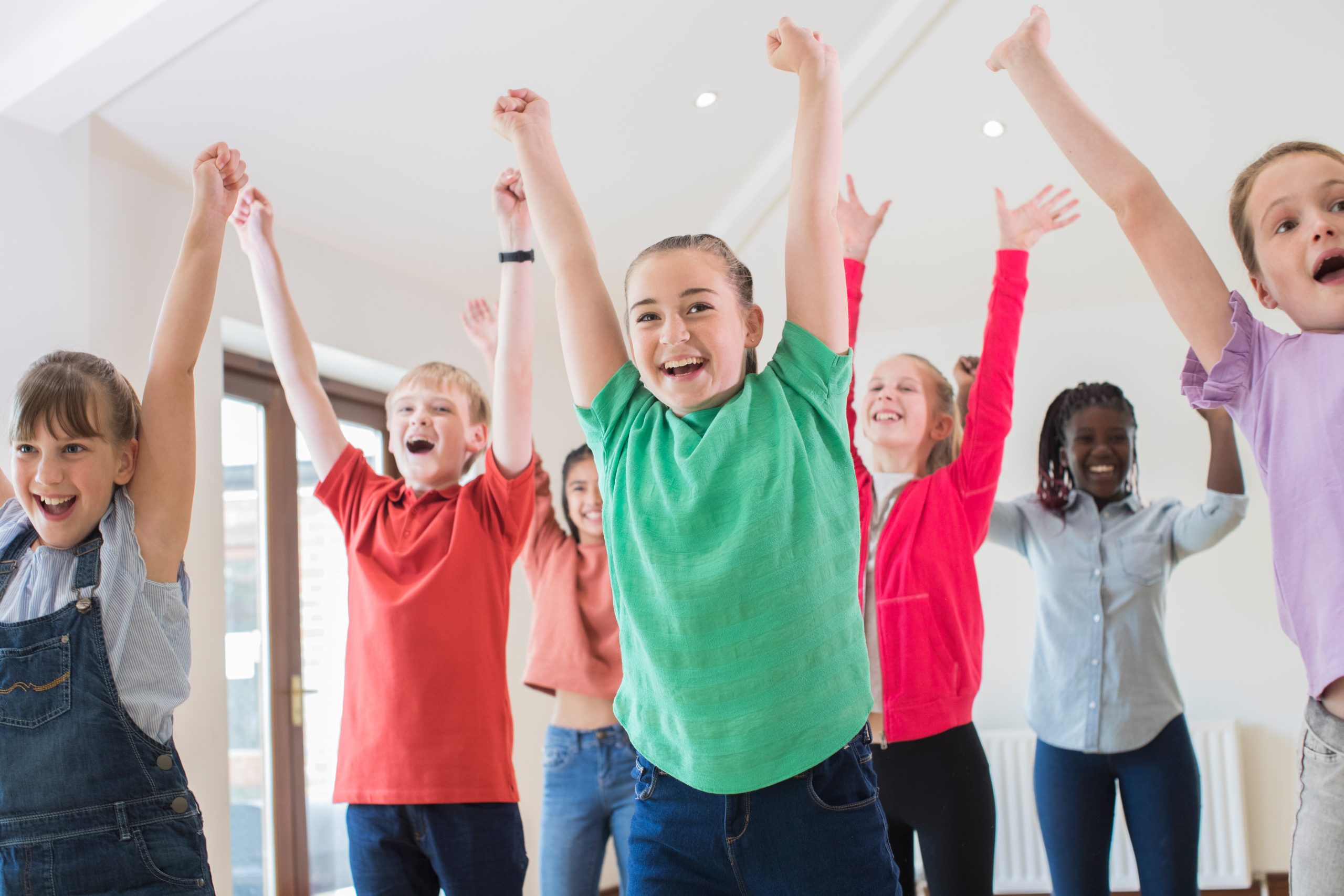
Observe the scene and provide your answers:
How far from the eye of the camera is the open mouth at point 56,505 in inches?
59.3

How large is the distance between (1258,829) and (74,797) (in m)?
4.16

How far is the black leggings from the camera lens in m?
1.92

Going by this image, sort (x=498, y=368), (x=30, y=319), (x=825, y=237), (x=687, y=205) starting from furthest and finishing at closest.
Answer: (x=687, y=205), (x=30, y=319), (x=498, y=368), (x=825, y=237)

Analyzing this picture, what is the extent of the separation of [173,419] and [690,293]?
0.81 metres

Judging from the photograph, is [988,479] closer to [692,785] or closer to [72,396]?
[692,785]

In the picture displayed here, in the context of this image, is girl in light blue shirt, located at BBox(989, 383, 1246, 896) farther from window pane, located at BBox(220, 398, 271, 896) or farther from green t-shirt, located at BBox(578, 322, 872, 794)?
window pane, located at BBox(220, 398, 271, 896)

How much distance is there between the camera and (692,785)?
3.73ft

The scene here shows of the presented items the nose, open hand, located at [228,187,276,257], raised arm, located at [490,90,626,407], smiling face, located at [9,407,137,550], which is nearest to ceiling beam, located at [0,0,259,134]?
open hand, located at [228,187,276,257]

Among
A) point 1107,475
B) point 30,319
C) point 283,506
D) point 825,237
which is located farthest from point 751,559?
point 283,506

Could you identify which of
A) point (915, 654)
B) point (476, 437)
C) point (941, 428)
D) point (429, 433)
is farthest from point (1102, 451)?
point (429, 433)

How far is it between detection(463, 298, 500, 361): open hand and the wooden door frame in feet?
4.48

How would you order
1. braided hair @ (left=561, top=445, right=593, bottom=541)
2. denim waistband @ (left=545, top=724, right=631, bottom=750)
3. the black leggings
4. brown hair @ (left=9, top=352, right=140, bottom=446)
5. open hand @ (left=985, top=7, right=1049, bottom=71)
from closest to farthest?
open hand @ (left=985, top=7, right=1049, bottom=71) → brown hair @ (left=9, top=352, right=140, bottom=446) → the black leggings → denim waistband @ (left=545, top=724, right=631, bottom=750) → braided hair @ (left=561, top=445, right=593, bottom=541)

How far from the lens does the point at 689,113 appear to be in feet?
11.6

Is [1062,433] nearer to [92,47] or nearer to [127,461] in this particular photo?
[127,461]
